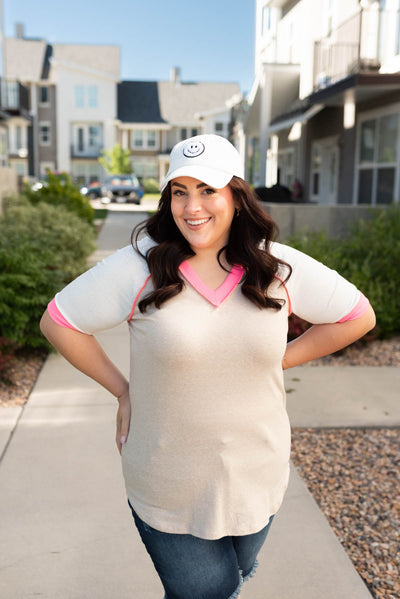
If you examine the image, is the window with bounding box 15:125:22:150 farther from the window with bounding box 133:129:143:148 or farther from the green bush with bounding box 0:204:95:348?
the green bush with bounding box 0:204:95:348

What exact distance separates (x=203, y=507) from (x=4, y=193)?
11.9 metres

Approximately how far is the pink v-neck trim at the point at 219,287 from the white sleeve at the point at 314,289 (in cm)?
16

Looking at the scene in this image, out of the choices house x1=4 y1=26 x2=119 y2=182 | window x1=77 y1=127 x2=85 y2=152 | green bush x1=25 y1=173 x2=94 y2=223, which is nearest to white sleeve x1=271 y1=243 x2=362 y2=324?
green bush x1=25 y1=173 x2=94 y2=223

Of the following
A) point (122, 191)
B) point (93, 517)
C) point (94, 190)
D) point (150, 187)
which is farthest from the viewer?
point (150, 187)

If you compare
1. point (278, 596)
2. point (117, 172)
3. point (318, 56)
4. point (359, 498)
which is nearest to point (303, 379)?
point (359, 498)

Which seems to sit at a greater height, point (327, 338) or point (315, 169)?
point (315, 169)

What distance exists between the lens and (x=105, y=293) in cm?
184

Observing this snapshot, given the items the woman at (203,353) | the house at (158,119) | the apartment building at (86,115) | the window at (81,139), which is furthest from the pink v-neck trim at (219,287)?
the window at (81,139)

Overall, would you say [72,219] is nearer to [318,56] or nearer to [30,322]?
[30,322]

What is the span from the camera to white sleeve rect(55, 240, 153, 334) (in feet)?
6.06

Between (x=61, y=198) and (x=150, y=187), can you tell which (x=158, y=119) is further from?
(x=61, y=198)

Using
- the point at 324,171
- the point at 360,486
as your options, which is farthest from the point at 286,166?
the point at 360,486

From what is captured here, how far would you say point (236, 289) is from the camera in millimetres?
1863

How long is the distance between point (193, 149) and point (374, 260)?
606 cm
